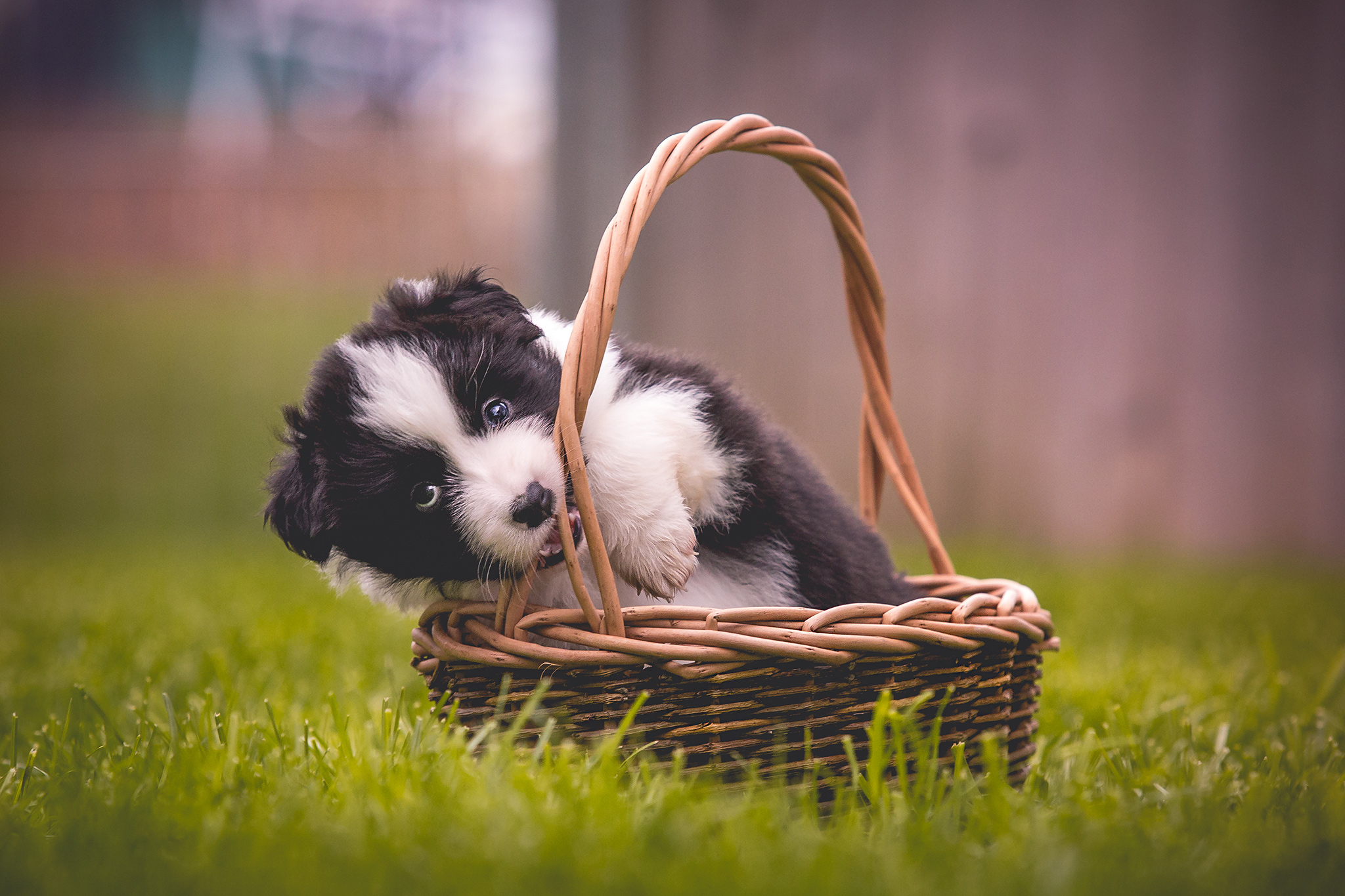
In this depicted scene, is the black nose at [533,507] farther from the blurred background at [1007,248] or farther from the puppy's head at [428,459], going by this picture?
the blurred background at [1007,248]

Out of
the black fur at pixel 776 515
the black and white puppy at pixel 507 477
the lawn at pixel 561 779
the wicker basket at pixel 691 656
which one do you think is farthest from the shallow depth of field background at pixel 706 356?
the black fur at pixel 776 515

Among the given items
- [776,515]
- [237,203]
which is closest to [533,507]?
[776,515]

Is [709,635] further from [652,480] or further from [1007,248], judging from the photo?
[1007,248]

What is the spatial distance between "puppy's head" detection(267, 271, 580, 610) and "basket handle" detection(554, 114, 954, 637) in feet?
0.31

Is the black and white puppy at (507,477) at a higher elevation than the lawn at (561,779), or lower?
higher

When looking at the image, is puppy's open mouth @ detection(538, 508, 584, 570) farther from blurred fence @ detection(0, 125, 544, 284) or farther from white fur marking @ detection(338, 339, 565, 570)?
blurred fence @ detection(0, 125, 544, 284)

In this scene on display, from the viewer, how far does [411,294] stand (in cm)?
183

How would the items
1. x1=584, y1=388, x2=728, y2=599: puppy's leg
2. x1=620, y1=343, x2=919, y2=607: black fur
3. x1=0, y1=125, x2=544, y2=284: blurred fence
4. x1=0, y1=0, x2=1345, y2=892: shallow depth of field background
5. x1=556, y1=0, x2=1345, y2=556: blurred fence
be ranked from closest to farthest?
x1=0, y1=0, x2=1345, y2=892: shallow depth of field background
x1=584, y1=388, x2=728, y2=599: puppy's leg
x1=620, y1=343, x2=919, y2=607: black fur
x1=556, y1=0, x2=1345, y2=556: blurred fence
x1=0, y1=125, x2=544, y2=284: blurred fence

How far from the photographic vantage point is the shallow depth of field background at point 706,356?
1.26 metres

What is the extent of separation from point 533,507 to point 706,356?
2.58 metres

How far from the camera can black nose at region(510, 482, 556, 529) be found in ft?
5.00

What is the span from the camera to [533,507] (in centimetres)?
153

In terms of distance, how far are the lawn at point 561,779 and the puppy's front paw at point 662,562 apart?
0.29 metres

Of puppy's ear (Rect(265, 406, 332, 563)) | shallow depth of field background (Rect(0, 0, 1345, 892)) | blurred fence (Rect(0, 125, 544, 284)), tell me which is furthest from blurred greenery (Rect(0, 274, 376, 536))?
puppy's ear (Rect(265, 406, 332, 563))
